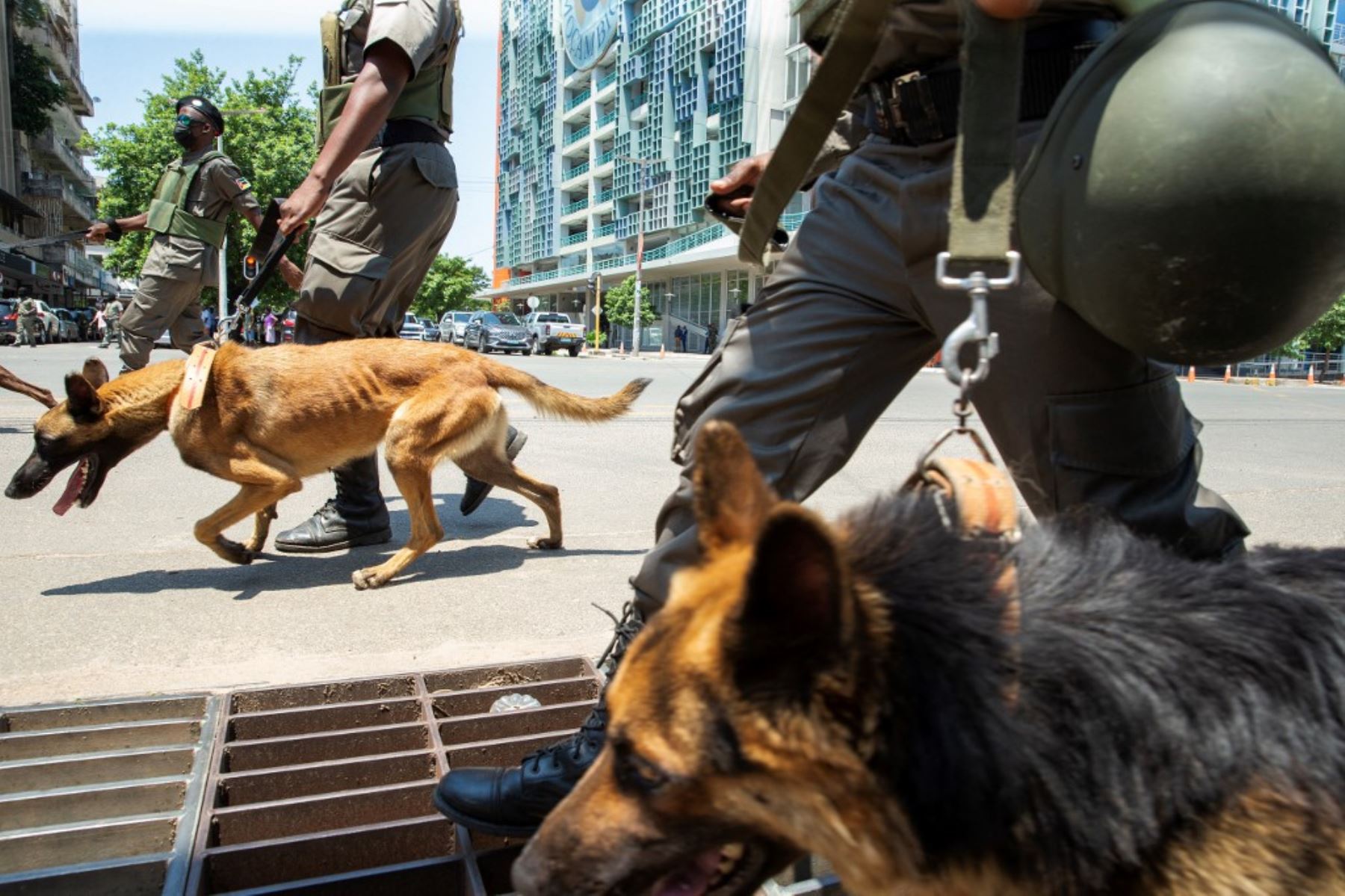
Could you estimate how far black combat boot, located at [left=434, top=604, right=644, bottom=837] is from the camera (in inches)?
86.6

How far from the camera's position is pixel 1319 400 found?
60.9 ft

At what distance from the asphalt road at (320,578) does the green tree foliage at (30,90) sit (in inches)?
2037

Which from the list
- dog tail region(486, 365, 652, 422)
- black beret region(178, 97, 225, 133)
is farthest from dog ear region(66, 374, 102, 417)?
black beret region(178, 97, 225, 133)

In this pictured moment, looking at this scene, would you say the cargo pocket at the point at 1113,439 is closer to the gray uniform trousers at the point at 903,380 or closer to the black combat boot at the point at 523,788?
the gray uniform trousers at the point at 903,380

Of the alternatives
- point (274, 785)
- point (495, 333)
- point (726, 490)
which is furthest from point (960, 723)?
point (495, 333)

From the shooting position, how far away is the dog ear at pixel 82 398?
440cm

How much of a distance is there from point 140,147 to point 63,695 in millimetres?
39302

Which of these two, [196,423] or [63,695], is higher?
[196,423]

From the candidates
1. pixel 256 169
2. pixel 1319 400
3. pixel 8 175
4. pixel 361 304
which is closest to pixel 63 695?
pixel 361 304

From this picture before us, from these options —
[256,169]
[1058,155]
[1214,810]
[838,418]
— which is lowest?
[1214,810]

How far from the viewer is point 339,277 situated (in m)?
4.80

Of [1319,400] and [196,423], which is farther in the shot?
[1319,400]

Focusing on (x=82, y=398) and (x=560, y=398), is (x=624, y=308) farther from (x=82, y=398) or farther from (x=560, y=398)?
(x=82, y=398)

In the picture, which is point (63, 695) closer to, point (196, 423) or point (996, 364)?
point (196, 423)
